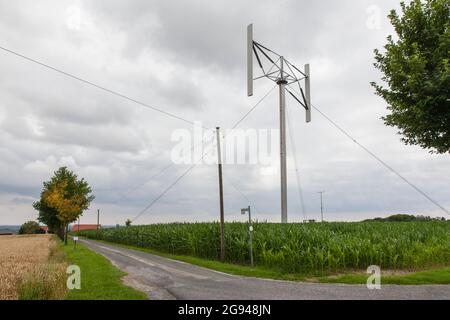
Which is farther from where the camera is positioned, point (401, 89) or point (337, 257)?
point (337, 257)

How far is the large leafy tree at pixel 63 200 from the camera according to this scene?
49.0 metres

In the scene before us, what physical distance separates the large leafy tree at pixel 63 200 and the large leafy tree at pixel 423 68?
127 feet

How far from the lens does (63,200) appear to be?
5006 centimetres

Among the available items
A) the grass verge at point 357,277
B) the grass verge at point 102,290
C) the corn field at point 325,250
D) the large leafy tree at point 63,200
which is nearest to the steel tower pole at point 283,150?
the corn field at point 325,250

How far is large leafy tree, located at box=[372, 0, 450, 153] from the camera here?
1634 cm

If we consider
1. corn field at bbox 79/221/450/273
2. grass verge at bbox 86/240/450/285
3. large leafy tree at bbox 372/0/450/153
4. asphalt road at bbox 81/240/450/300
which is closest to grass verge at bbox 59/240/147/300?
asphalt road at bbox 81/240/450/300

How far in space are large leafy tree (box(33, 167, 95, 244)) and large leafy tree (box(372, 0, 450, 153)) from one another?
3873 centimetres

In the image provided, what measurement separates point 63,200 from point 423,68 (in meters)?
45.6

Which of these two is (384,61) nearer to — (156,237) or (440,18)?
(440,18)

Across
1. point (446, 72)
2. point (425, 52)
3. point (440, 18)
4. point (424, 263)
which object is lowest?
point (424, 263)

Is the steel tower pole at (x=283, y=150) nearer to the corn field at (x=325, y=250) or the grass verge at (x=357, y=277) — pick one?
the corn field at (x=325, y=250)
